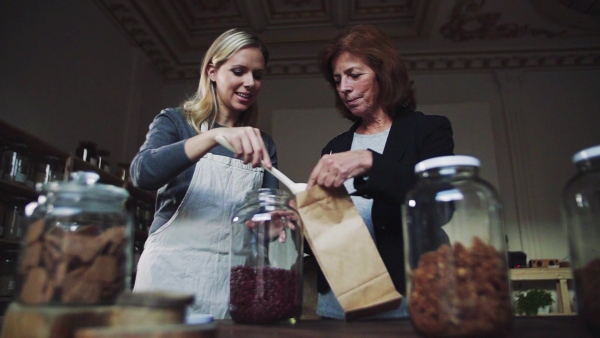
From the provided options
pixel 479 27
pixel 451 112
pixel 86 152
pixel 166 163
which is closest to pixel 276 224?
pixel 166 163

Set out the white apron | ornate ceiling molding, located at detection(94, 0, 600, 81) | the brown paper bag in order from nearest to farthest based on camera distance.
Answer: the brown paper bag, the white apron, ornate ceiling molding, located at detection(94, 0, 600, 81)

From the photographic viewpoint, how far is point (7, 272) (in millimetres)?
2168

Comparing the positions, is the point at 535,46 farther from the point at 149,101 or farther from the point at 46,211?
the point at 46,211

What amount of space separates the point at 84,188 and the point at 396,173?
0.58 m

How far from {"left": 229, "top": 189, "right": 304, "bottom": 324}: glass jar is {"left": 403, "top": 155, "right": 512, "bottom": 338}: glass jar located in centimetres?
23

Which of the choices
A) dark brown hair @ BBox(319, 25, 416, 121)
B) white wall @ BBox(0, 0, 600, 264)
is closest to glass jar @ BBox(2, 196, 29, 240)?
white wall @ BBox(0, 0, 600, 264)

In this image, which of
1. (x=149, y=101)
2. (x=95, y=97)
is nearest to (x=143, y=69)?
(x=149, y=101)

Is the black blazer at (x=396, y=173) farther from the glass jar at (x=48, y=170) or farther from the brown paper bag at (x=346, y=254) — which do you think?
the glass jar at (x=48, y=170)

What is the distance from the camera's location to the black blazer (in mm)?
835

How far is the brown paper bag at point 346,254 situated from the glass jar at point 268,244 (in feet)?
0.27

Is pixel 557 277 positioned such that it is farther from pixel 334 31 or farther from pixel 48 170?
pixel 48 170

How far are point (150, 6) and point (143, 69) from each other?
26.1 inches

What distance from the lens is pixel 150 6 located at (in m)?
3.75

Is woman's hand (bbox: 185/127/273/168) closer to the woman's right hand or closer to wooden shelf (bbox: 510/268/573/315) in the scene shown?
the woman's right hand
